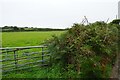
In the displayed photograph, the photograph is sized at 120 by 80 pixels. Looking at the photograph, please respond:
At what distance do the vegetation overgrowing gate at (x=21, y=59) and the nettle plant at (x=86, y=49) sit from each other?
681 millimetres

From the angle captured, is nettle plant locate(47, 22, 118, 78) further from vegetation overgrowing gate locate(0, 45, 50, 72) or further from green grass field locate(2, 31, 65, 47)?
green grass field locate(2, 31, 65, 47)

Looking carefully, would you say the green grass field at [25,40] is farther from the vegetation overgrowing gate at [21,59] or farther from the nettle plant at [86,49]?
the nettle plant at [86,49]

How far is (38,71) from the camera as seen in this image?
876 centimetres

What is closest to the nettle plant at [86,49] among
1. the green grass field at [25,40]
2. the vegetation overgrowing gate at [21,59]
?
the vegetation overgrowing gate at [21,59]

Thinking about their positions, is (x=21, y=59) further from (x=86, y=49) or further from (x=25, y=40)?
(x=25, y=40)

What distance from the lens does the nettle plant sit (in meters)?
7.34

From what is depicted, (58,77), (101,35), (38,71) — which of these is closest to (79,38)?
(101,35)

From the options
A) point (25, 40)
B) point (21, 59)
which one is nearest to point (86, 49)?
point (21, 59)

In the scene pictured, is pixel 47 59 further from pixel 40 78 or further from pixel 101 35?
pixel 101 35

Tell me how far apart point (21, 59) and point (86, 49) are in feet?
8.33

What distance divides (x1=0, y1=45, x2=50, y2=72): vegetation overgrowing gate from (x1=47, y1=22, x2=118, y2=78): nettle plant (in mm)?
681

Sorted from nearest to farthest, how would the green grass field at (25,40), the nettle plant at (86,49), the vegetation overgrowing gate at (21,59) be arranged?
1. the nettle plant at (86,49)
2. the vegetation overgrowing gate at (21,59)
3. the green grass field at (25,40)

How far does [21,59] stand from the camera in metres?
8.94

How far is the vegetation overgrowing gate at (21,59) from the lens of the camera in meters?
8.55
